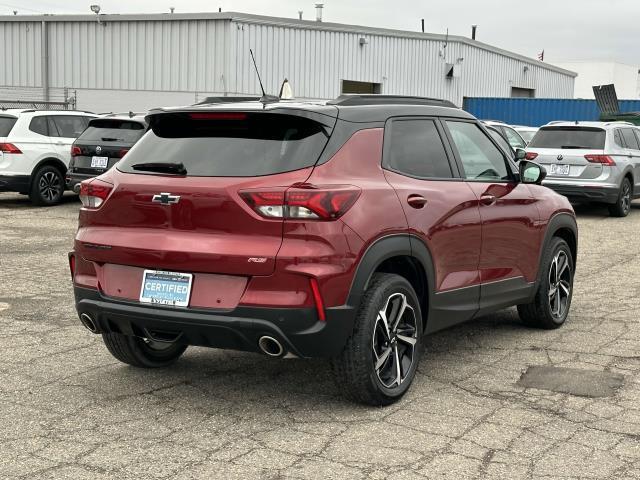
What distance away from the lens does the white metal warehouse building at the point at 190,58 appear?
25500 mm

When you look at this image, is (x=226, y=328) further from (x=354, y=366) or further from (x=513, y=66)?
(x=513, y=66)

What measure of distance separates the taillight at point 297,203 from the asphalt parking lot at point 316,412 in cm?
107

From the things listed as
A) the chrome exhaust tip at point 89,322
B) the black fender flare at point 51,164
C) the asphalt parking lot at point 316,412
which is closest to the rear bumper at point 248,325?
the chrome exhaust tip at point 89,322

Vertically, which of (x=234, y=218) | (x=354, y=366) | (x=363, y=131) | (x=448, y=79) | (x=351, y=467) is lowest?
(x=351, y=467)

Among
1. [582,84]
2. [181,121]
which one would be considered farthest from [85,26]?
[582,84]

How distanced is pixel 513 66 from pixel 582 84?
28638 millimetres

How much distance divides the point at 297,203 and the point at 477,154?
2.01 m

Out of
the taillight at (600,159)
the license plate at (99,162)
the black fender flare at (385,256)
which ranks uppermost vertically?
the taillight at (600,159)

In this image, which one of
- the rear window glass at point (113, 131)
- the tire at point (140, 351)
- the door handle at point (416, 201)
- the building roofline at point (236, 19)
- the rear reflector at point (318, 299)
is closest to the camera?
the rear reflector at point (318, 299)

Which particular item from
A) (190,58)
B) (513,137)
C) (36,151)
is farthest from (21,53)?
(513,137)

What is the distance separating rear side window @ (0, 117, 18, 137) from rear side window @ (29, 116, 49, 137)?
1.05ft

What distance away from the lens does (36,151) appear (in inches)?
610

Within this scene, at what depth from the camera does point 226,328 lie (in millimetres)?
4340

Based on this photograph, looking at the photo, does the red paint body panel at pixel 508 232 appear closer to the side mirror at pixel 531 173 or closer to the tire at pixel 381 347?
the side mirror at pixel 531 173
